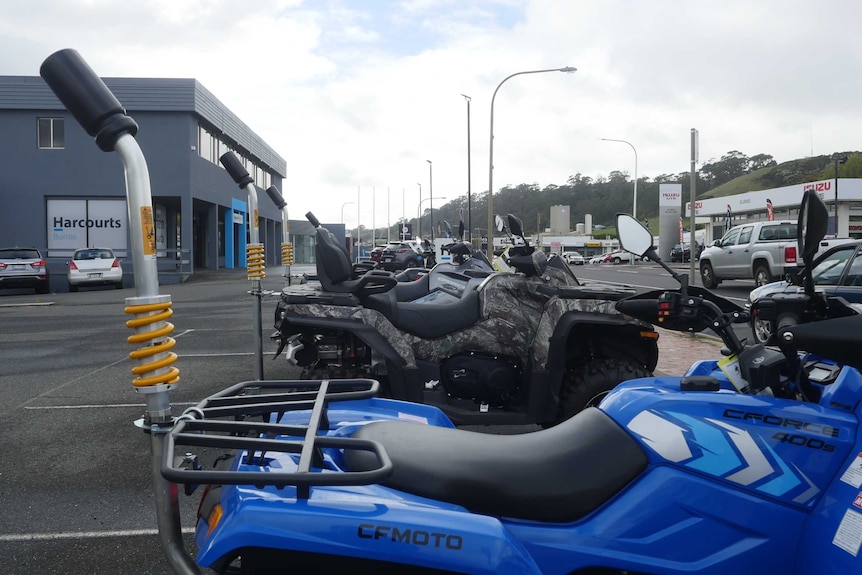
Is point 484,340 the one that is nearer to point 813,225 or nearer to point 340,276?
point 340,276

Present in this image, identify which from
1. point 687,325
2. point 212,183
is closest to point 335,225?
point 212,183

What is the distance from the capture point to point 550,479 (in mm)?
1757

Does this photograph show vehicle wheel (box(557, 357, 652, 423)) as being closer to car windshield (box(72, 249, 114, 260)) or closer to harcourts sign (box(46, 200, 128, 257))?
car windshield (box(72, 249, 114, 260))

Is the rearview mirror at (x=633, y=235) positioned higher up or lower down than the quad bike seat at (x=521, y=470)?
higher up

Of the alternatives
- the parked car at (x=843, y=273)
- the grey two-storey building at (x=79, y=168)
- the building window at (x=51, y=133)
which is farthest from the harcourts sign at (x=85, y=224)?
the parked car at (x=843, y=273)

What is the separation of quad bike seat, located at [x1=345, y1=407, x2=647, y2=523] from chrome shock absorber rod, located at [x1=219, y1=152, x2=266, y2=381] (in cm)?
416

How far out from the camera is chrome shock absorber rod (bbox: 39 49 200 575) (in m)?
1.82

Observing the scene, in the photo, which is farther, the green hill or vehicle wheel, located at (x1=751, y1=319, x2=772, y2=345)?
the green hill

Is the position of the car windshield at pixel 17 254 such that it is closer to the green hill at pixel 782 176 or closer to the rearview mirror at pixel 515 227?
→ the rearview mirror at pixel 515 227

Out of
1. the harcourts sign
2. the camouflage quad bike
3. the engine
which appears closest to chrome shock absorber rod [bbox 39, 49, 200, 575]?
the camouflage quad bike

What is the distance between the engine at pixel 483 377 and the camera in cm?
488

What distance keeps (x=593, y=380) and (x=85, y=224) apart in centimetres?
2798

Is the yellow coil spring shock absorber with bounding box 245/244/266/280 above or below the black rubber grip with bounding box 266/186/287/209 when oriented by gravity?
Answer: below

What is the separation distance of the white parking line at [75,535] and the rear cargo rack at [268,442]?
5.68ft
